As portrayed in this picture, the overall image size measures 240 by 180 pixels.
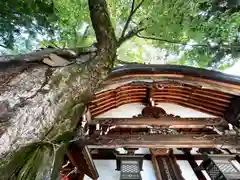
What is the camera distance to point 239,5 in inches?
223

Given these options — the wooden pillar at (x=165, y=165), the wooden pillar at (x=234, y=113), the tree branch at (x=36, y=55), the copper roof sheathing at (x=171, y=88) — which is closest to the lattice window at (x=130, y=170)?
the wooden pillar at (x=165, y=165)

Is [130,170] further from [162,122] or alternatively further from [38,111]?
[38,111]

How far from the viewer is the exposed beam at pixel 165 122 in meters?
5.80

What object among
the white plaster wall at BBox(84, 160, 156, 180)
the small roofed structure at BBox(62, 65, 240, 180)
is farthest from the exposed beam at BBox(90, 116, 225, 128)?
the white plaster wall at BBox(84, 160, 156, 180)

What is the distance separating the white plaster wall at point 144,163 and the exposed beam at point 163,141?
649 millimetres

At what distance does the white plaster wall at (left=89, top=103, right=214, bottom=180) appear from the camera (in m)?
4.86

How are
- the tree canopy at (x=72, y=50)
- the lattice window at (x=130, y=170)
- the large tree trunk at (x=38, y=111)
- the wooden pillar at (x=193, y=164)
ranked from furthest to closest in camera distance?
the wooden pillar at (x=193, y=164) → the lattice window at (x=130, y=170) → the tree canopy at (x=72, y=50) → the large tree trunk at (x=38, y=111)

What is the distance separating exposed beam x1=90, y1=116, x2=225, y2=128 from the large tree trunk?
2.97m

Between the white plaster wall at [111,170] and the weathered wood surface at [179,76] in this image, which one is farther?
the weathered wood surface at [179,76]

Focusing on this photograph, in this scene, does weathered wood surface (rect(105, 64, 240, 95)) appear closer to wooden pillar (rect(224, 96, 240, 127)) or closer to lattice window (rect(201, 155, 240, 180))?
wooden pillar (rect(224, 96, 240, 127))

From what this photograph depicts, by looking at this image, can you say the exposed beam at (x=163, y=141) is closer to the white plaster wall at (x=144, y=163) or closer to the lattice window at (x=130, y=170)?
the lattice window at (x=130, y=170)

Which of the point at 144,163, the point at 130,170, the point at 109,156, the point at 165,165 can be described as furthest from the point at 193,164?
the point at 109,156

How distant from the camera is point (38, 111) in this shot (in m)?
2.02

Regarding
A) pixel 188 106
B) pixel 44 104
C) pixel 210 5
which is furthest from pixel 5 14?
pixel 188 106
